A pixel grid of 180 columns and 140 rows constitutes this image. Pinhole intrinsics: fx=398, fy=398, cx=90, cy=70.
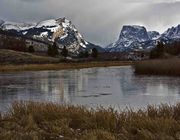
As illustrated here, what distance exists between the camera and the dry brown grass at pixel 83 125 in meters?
11.3

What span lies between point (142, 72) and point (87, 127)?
4786 cm

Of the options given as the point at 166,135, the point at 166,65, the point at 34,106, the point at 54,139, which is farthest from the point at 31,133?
the point at 166,65

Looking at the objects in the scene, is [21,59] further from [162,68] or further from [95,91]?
[95,91]

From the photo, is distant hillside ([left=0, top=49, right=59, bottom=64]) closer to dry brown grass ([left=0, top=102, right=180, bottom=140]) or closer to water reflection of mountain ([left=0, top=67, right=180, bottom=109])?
water reflection of mountain ([left=0, top=67, right=180, bottom=109])

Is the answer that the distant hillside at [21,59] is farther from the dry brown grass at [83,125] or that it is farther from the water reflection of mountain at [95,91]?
the dry brown grass at [83,125]

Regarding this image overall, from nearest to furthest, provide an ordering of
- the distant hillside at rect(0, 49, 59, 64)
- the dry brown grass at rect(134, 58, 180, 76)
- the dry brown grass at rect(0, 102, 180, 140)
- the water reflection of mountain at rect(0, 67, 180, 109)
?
the dry brown grass at rect(0, 102, 180, 140) → the water reflection of mountain at rect(0, 67, 180, 109) → the dry brown grass at rect(134, 58, 180, 76) → the distant hillside at rect(0, 49, 59, 64)

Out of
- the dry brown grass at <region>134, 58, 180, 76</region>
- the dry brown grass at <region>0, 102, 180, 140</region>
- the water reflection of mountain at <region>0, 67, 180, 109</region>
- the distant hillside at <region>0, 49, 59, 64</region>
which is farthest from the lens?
the distant hillside at <region>0, 49, 59, 64</region>

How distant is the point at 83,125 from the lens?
13.5m

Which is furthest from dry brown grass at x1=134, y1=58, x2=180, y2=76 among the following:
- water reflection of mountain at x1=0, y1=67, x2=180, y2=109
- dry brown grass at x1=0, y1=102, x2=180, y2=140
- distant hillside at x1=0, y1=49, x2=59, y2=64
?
distant hillside at x1=0, y1=49, x2=59, y2=64

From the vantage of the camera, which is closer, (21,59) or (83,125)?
(83,125)

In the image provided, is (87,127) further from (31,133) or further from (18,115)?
(18,115)

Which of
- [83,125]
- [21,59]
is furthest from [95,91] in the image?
[21,59]

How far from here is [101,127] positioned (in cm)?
1288

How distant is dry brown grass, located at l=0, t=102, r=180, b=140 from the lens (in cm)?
1134
